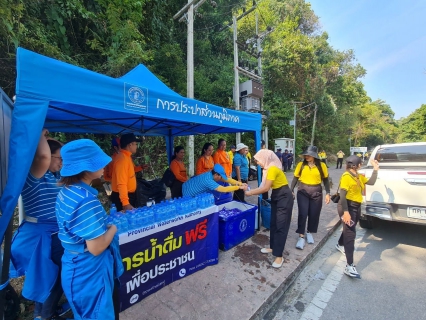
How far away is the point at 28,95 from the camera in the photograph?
1479 millimetres

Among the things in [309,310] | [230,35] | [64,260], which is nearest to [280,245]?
[309,310]

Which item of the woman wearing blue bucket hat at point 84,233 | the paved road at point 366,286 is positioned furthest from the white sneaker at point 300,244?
the woman wearing blue bucket hat at point 84,233

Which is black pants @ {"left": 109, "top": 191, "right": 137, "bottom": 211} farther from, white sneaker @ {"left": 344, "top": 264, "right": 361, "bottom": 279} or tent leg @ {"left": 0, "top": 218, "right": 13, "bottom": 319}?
white sneaker @ {"left": 344, "top": 264, "right": 361, "bottom": 279}

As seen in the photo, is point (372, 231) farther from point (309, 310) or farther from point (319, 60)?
point (319, 60)

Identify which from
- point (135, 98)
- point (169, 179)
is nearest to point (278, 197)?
point (169, 179)

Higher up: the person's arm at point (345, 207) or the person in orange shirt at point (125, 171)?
the person in orange shirt at point (125, 171)

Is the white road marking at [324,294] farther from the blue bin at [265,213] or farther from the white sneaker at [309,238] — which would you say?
the blue bin at [265,213]

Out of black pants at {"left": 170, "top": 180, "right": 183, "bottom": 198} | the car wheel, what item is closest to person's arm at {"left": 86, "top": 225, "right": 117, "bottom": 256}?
black pants at {"left": 170, "top": 180, "right": 183, "bottom": 198}

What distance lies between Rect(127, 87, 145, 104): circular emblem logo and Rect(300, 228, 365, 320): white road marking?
114 inches

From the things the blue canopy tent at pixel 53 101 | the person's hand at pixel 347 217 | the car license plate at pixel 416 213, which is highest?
the blue canopy tent at pixel 53 101

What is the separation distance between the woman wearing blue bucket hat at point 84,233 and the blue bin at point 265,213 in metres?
3.28

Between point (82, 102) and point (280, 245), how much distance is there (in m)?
2.94

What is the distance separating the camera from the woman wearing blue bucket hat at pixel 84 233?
126cm

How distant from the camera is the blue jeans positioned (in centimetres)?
176
